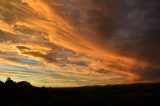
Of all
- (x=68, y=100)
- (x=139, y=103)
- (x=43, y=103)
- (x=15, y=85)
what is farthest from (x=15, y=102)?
(x=139, y=103)

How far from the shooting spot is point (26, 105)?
8088 cm

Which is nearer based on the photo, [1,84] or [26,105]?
[26,105]

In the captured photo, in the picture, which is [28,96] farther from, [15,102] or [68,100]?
[68,100]

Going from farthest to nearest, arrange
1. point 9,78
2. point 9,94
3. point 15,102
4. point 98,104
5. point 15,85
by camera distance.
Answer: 1. point 9,78
2. point 15,85
3. point 9,94
4. point 15,102
5. point 98,104

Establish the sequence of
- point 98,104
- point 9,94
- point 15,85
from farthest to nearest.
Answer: point 15,85 < point 9,94 < point 98,104

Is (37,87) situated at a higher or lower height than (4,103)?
higher

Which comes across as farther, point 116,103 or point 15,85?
point 15,85

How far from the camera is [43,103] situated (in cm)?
8388

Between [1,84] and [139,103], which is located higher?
[1,84]

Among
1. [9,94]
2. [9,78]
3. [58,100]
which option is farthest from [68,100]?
[9,78]

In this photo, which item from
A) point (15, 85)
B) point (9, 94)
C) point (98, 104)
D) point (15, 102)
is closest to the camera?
point (98, 104)

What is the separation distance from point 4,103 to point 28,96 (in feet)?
43.7

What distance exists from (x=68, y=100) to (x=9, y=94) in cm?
2214

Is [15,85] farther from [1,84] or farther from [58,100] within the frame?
[58,100]
